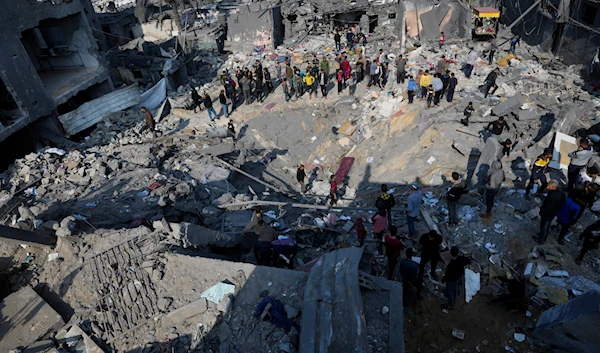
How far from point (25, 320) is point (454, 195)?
25.7 feet

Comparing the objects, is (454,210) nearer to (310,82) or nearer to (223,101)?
(310,82)

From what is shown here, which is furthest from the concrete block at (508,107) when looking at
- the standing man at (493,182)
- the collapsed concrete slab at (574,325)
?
the collapsed concrete slab at (574,325)

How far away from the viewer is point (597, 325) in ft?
13.9

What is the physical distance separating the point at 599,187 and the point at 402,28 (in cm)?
→ 1384

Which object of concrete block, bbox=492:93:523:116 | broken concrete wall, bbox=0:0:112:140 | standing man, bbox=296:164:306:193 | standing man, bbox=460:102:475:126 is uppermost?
broken concrete wall, bbox=0:0:112:140

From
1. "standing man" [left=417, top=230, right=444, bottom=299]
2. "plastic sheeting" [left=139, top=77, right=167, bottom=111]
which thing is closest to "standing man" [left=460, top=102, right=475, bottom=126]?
"standing man" [left=417, top=230, right=444, bottom=299]

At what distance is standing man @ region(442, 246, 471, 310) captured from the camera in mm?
5422

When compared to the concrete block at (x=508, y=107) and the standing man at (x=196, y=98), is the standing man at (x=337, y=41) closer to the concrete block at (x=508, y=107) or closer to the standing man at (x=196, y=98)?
the standing man at (x=196, y=98)

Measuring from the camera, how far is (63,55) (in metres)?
16.9

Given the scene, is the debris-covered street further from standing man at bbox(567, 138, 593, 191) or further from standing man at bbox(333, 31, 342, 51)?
standing man at bbox(333, 31, 342, 51)

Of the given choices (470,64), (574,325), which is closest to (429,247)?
(574,325)

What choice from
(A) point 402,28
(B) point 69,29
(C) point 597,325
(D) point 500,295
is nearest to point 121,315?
(D) point 500,295

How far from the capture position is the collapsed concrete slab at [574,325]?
4301 millimetres

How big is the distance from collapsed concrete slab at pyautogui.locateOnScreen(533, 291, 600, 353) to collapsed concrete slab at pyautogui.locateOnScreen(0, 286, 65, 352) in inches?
287
